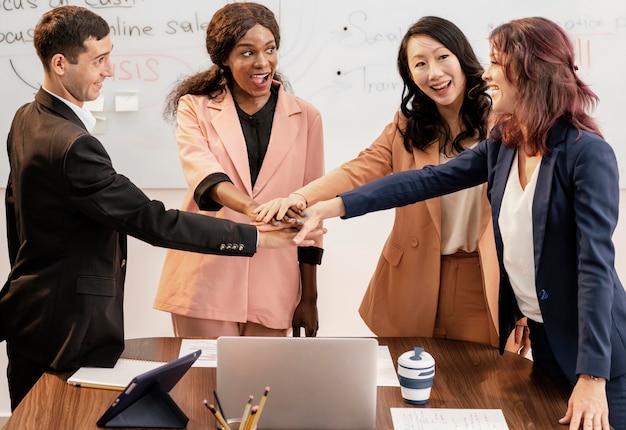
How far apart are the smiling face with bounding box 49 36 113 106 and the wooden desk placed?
2.34 feet

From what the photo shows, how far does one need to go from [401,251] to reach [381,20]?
132 centimetres

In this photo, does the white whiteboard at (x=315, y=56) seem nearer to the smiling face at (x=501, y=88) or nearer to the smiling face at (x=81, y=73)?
the smiling face at (x=81, y=73)

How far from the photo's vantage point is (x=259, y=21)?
8.79ft

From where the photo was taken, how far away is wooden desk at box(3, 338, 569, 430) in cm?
187

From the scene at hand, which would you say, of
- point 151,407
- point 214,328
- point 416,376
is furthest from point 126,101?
point 416,376

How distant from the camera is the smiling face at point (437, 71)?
256 cm

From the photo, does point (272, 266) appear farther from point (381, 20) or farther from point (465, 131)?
point (381, 20)

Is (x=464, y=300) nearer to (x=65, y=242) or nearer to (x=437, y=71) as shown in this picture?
(x=437, y=71)

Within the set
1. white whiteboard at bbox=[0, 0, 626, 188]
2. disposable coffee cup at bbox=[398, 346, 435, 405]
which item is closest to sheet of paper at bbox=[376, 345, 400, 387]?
disposable coffee cup at bbox=[398, 346, 435, 405]

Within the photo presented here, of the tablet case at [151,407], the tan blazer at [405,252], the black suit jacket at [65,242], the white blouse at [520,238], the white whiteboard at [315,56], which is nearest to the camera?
the tablet case at [151,407]

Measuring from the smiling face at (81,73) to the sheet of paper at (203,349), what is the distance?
2.42ft

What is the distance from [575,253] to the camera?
6.51 feet

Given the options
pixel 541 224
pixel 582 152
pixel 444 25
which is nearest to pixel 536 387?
pixel 541 224

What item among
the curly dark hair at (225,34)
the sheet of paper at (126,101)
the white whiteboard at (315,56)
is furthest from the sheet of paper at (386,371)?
the sheet of paper at (126,101)
